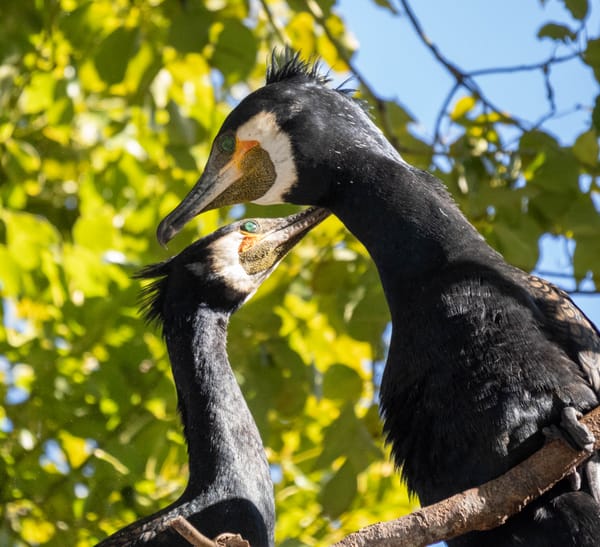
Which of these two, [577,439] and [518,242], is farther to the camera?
[518,242]

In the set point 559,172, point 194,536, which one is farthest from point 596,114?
point 194,536

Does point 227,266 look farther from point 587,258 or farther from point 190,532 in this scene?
point 190,532

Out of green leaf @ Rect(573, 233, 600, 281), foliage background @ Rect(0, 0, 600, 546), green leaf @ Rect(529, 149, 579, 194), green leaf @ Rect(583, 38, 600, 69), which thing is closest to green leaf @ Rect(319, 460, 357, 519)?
foliage background @ Rect(0, 0, 600, 546)

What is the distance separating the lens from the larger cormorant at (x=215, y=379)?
3113 millimetres

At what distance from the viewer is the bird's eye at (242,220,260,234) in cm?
393

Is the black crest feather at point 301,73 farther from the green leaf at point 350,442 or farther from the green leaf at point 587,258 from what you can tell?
the green leaf at point 350,442

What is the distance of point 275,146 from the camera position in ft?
9.09

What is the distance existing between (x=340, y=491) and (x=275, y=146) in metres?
1.70

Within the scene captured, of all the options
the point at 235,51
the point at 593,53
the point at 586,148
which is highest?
the point at 235,51

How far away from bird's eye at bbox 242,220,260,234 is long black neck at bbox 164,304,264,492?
303 millimetres

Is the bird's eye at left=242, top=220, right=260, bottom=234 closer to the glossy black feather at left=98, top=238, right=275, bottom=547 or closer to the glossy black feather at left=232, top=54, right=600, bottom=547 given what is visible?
the glossy black feather at left=98, top=238, right=275, bottom=547

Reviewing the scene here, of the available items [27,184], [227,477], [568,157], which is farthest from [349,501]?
[27,184]

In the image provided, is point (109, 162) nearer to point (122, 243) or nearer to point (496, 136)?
point (122, 243)

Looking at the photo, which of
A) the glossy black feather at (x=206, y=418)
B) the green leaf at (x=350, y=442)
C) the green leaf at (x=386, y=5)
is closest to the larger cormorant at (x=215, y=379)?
the glossy black feather at (x=206, y=418)
